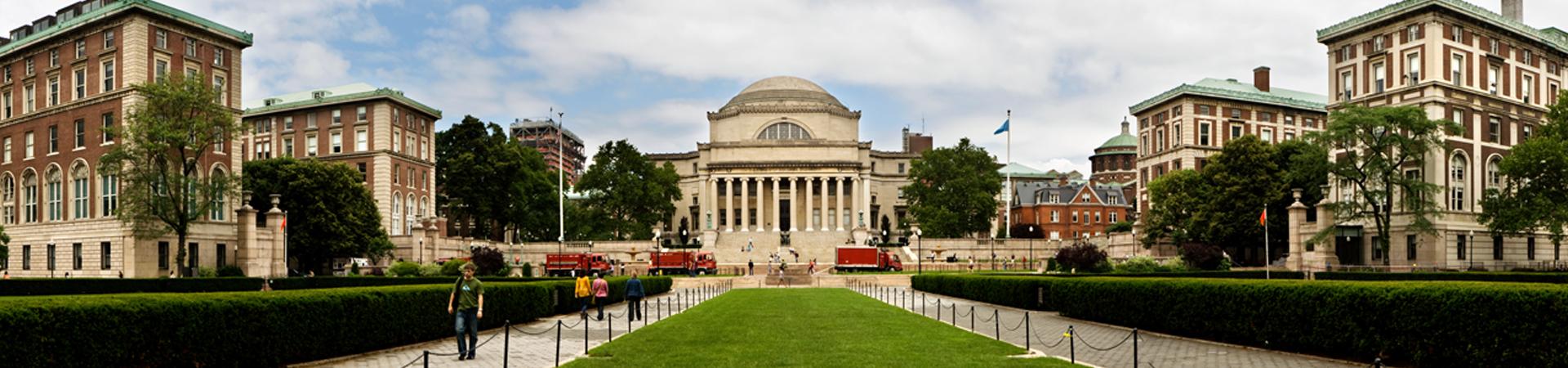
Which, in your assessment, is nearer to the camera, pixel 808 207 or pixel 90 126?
pixel 90 126

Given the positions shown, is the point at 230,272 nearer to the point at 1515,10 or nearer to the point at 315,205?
the point at 315,205

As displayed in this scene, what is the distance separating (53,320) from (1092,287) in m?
23.8

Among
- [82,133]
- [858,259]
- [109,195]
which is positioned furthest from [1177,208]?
[82,133]

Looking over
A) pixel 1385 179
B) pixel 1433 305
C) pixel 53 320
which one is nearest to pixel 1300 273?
pixel 1385 179

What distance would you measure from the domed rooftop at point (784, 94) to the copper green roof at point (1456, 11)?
63.5 metres

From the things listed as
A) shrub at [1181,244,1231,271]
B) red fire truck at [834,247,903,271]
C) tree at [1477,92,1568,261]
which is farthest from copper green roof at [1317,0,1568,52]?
red fire truck at [834,247,903,271]

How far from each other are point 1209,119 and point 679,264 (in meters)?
49.7

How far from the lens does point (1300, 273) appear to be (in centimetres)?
4988

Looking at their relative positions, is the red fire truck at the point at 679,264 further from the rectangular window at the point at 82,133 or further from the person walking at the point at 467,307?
the person walking at the point at 467,307

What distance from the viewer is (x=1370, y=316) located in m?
18.9

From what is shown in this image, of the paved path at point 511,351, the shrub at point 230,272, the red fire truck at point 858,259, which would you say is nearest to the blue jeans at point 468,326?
the paved path at point 511,351

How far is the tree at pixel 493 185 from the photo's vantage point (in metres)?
92.6

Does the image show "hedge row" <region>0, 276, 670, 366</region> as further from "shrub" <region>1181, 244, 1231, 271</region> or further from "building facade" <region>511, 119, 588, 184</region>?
"building facade" <region>511, 119, 588, 184</region>

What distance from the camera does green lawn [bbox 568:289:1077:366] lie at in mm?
19359
